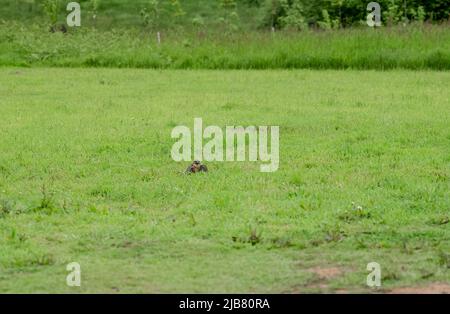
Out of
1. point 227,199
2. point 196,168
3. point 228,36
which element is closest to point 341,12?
point 228,36

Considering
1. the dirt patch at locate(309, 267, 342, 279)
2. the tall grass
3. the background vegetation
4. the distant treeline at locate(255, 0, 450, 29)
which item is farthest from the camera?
the distant treeline at locate(255, 0, 450, 29)

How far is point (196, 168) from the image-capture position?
36.4ft

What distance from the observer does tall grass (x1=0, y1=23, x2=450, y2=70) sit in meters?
23.2

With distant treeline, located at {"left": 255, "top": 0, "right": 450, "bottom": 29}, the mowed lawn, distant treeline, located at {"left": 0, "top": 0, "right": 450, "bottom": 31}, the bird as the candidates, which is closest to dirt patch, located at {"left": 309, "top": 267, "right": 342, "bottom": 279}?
the mowed lawn

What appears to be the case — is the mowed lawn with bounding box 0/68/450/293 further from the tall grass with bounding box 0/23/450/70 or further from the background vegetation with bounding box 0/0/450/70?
the background vegetation with bounding box 0/0/450/70

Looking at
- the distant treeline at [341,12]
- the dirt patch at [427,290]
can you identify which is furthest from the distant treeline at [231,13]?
the dirt patch at [427,290]

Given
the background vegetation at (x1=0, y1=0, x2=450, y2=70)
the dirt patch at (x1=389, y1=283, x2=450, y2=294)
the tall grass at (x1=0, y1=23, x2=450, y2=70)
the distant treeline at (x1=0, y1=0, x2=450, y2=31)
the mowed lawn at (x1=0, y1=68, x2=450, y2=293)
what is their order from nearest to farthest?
the dirt patch at (x1=389, y1=283, x2=450, y2=294), the mowed lawn at (x1=0, y1=68, x2=450, y2=293), the tall grass at (x1=0, y1=23, x2=450, y2=70), the background vegetation at (x1=0, y1=0, x2=450, y2=70), the distant treeline at (x1=0, y1=0, x2=450, y2=31)

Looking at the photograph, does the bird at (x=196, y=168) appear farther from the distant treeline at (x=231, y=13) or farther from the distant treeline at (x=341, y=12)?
the distant treeline at (x=341, y=12)

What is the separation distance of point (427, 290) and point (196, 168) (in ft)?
15.0

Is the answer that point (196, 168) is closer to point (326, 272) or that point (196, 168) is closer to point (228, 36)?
point (326, 272)

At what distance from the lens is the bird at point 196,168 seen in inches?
435

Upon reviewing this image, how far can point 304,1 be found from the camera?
32.4 m
